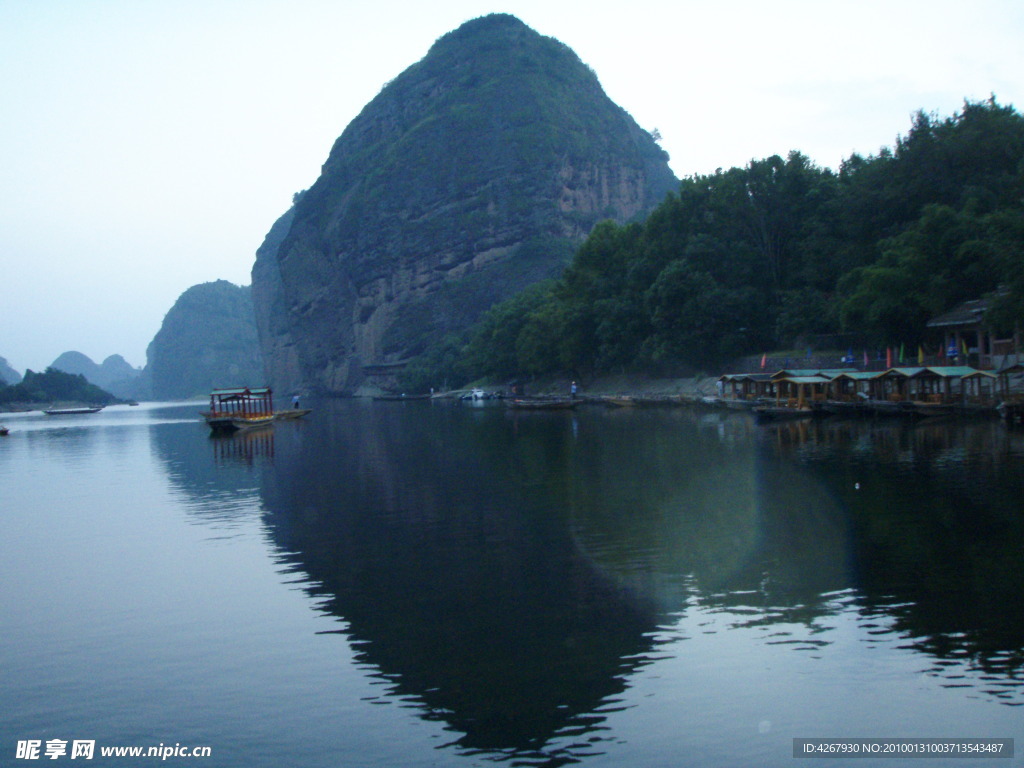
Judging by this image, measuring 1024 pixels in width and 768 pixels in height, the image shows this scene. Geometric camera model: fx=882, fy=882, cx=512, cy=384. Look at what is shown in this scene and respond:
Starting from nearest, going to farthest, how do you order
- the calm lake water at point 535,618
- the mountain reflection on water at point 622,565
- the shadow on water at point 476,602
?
1. the calm lake water at point 535,618
2. the shadow on water at point 476,602
3. the mountain reflection on water at point 622,565

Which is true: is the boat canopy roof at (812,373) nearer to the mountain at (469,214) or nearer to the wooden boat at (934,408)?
the wooden boat at (934,408)

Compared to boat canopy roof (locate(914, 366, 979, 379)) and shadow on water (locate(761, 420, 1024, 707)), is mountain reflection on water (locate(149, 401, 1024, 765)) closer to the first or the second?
shadow on water (locate(761, 420, 1024, 707))

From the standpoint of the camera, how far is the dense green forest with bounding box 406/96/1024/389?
56.6 metres

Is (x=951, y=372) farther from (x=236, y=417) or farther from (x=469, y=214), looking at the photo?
(x=469, y=214)

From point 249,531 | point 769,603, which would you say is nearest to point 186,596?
point 249,531

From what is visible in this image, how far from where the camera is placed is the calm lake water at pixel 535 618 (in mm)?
10250

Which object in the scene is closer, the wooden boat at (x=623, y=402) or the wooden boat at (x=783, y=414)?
the wooden boat at (x=783, y=414)

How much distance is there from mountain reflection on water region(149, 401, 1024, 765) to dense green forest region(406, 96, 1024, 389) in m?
23.7

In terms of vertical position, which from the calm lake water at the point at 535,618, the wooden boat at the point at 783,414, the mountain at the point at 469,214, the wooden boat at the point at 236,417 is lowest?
the calm lake water at the point at 535,618

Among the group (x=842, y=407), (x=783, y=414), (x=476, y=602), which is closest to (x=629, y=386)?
(x=842, y=407)

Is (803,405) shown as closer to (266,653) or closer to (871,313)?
(871,313)

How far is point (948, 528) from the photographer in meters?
18.9

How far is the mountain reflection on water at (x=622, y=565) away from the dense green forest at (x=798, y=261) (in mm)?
23728

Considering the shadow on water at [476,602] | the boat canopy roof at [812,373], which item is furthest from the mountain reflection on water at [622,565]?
the boat canopy roof at [812,373]
